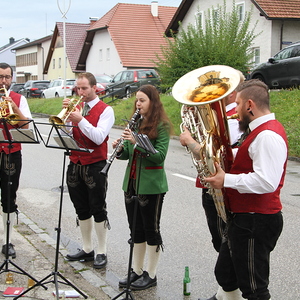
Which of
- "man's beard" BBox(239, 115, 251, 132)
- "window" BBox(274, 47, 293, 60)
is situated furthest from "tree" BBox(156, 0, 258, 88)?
A: "man's beard" BBox(239, 115, 251, 132)

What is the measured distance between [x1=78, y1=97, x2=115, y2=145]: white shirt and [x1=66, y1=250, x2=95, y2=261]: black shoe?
1333 millimetres

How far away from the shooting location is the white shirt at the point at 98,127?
5113 millimetres

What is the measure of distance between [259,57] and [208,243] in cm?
2707

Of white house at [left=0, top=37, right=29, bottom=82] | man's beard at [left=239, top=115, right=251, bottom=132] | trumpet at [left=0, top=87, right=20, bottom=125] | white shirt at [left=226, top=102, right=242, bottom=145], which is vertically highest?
man's beard at [left=239, top=115, right=251, bottom=132]

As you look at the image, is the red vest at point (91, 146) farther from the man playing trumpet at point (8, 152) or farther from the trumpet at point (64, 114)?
the man playing trumpet at point (8, 152)

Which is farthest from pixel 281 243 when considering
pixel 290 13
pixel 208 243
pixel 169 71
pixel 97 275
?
pixel 290 13

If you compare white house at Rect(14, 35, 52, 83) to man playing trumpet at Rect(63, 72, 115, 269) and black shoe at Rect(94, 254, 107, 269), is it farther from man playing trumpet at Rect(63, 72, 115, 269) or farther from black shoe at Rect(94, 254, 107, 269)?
black shoe at Rect(94, 254, 107, 269)

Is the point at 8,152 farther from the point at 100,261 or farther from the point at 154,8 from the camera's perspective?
the point at 154,8

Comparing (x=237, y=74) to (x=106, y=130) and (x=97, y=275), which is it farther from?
(x=97, y=275)

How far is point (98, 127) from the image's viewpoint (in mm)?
5277

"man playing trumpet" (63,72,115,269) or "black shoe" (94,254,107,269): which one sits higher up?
"man playing trumpet" (63,72,115,269)

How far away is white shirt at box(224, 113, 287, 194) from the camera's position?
10.6 ft

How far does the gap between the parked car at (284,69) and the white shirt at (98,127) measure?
13144 millimetres

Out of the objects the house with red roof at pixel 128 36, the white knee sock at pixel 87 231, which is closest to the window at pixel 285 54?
the white knee sock at pixel 87 231
